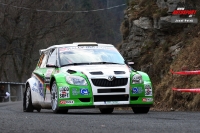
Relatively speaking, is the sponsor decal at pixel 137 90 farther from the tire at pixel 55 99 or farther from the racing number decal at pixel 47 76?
the racing number decal at pixel 47 76

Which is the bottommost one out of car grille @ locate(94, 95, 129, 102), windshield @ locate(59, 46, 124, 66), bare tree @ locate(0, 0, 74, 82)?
bare tree @ locate(0, 0, 74, 82)

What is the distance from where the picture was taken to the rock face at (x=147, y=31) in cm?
2122

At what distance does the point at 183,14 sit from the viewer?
68.5 ft

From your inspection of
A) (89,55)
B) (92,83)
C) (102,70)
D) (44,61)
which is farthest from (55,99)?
(44,61)

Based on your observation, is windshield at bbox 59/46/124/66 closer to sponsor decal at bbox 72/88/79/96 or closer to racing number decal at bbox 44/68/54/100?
racing number decal at bbox 44/68/54/100

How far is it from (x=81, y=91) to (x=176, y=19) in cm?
907

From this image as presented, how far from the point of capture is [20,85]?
140 feet

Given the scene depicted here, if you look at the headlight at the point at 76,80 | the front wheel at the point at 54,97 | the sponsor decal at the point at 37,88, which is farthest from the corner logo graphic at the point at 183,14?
the headlight at the point at 76,80

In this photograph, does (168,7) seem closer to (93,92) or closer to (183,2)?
(183,2)

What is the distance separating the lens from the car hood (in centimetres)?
1257

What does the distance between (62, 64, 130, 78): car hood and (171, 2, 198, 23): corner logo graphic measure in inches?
315

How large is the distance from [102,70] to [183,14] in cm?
877

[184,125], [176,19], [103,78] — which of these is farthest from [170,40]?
[184,125]

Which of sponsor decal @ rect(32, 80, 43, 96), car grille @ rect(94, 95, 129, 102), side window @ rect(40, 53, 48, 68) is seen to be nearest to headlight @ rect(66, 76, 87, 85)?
car grille @ rect(94, 95, 129, 102)
